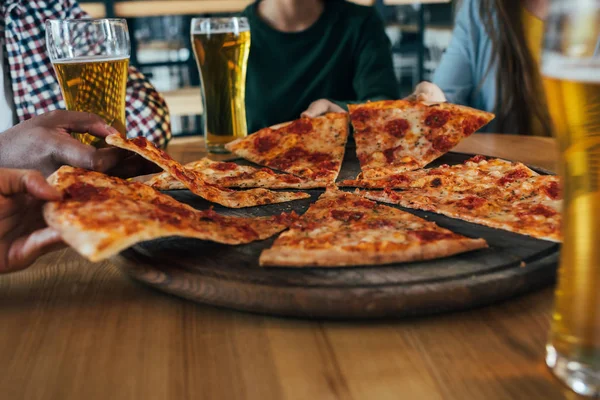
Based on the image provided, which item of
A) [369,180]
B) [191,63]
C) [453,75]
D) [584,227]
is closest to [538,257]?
[584,227]

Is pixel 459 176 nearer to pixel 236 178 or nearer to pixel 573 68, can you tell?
pixel 236 178

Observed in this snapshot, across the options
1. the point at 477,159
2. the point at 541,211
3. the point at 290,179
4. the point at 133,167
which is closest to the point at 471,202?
the point at 541,211

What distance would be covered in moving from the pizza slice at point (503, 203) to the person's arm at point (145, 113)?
5.20ft

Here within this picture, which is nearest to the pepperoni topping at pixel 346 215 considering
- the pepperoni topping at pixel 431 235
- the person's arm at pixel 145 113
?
the pepperoni topping at pixel 431 235

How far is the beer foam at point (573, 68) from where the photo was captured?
0.84m

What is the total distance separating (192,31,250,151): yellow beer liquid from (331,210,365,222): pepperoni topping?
121 cm

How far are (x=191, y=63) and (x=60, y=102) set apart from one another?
11.4ft

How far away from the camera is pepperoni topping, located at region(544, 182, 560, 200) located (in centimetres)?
193

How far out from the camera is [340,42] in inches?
156

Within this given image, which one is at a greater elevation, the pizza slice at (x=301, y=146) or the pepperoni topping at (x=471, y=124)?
the pepperoni topping at (x=471, y=124)

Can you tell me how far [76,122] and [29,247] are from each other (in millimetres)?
736

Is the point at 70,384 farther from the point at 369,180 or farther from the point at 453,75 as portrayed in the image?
the point at 453,75

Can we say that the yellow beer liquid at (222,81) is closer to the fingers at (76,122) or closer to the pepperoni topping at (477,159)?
the fingers at (76,122)

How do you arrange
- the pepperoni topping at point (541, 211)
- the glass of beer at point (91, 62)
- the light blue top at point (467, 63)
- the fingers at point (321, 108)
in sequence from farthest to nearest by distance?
the light blue top at point (467, 63), the fingers at point (321, 108), the glass of beer at point (91, 62), the pepperoni topping at point (541, 211)
